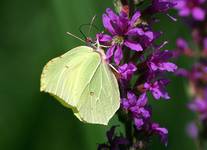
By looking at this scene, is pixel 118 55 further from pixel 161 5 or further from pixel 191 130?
pixel 191 130

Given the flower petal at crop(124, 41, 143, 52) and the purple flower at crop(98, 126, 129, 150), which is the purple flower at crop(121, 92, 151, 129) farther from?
the flower petal at crop(124, 41, 143, 52)

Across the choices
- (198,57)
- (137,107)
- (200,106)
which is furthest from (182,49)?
(137,107)

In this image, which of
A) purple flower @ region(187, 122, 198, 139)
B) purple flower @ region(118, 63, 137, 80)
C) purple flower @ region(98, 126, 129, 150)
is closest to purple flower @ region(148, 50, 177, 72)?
purple flower @ region(118, 63, 137, 80)

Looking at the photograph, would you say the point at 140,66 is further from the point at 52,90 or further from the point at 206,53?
the point at 206,53

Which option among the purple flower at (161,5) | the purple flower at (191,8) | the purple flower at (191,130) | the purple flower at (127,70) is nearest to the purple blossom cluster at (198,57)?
the purple flower at (191,8)

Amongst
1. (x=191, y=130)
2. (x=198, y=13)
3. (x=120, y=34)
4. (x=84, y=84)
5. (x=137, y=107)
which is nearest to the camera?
(x=137, y=107)

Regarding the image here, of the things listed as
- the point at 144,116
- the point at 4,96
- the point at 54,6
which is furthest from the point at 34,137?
the point at 144,116

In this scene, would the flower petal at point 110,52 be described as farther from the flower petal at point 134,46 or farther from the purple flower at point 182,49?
the purple flower at point 182,49
